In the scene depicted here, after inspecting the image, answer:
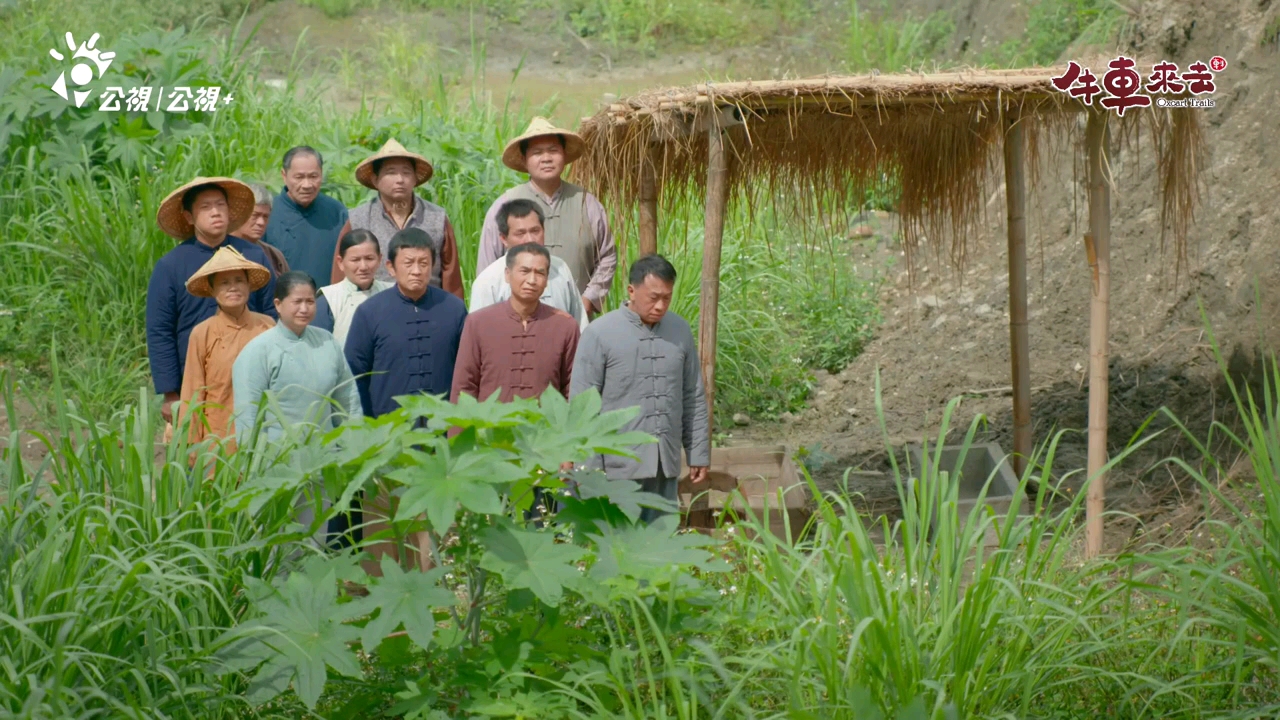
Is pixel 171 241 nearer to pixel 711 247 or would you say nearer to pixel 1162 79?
pixel 711 247

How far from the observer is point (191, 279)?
180 inches

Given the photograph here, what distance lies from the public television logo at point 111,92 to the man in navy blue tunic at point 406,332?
4135mm

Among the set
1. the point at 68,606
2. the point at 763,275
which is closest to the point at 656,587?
the point at 68,606

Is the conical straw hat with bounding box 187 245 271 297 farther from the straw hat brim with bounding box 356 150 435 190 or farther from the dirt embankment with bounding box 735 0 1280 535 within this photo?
the dirt embankment with bounding box 735 0 1280 535

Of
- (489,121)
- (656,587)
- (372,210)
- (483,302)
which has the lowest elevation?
(656,587)

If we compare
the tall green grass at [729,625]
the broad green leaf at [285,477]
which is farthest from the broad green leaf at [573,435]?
the broad green leaf at [285,477]

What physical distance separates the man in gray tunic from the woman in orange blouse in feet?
3.80

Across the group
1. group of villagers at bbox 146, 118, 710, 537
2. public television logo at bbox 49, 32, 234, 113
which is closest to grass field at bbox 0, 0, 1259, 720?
group of villagers at bbox 146, 118, 710, 537

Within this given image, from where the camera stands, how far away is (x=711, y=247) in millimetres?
4992

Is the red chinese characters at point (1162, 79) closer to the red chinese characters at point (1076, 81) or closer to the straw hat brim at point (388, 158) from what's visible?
the red chinese characters at point (1076, 81)

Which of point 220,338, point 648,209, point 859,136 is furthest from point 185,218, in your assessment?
point 859,136

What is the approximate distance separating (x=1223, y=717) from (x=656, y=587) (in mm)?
1310

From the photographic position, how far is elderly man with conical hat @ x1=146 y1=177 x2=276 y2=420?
495cm

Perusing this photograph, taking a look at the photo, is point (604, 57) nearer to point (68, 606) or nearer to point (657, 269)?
point (657, 269)
